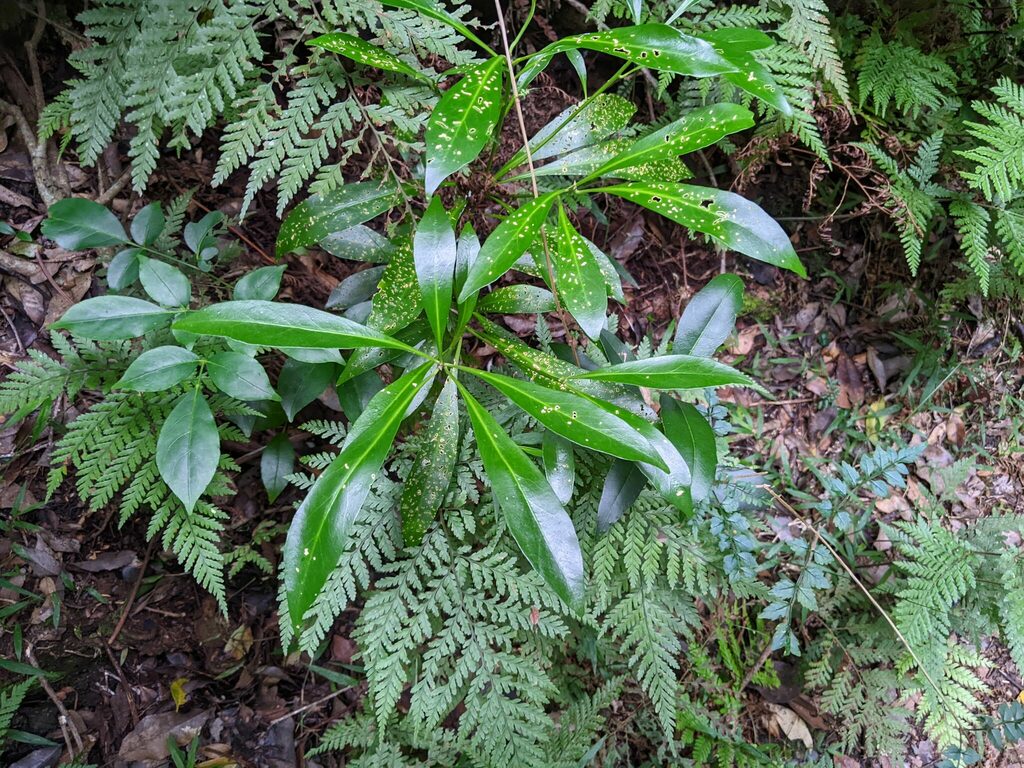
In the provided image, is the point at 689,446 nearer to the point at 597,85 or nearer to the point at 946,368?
the point at 597,85

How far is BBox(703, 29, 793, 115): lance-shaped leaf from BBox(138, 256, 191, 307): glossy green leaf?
140 centimetres

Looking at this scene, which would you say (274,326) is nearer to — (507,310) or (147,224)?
(507,310)

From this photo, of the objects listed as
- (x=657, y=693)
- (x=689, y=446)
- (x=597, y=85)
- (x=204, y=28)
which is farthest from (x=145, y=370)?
(x=597, y=85)

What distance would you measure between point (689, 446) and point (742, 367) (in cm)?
142

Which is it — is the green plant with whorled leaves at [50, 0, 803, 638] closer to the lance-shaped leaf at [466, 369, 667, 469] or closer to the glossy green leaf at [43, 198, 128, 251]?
the lance-shaped leaf at [466, 369, 667, 469]

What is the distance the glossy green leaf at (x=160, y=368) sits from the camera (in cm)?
142

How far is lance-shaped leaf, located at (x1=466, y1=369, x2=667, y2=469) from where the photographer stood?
49.4 inches

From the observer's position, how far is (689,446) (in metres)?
1.53

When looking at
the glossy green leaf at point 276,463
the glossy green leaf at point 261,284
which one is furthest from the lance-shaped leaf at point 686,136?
the glossy green leaf at point 276,463

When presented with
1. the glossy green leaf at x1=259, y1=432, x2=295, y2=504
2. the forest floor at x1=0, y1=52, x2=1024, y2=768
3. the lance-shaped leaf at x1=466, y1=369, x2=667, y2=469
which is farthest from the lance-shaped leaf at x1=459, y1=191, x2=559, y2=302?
the glossy green leaf at x1=259, y1=432, x2=295, y2=504

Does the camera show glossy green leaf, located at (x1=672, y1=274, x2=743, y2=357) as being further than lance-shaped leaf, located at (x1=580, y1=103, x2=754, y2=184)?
Yes

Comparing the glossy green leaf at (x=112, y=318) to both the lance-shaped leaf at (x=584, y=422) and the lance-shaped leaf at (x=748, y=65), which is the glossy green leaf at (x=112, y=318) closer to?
the lance-shaped leaf at (x=584, y=422)

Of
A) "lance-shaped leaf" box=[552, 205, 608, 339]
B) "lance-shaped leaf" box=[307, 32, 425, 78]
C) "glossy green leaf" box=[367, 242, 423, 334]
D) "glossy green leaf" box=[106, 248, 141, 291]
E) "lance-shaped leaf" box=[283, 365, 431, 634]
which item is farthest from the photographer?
"glossy green leaf" box=[106, 248, 141, 291]

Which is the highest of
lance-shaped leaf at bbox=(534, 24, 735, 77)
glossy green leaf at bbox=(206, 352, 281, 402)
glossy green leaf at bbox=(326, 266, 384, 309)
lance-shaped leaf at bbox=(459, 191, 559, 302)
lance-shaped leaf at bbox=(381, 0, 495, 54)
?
lance-shaped leaf at bbox=(381, 0, 495, 54)
